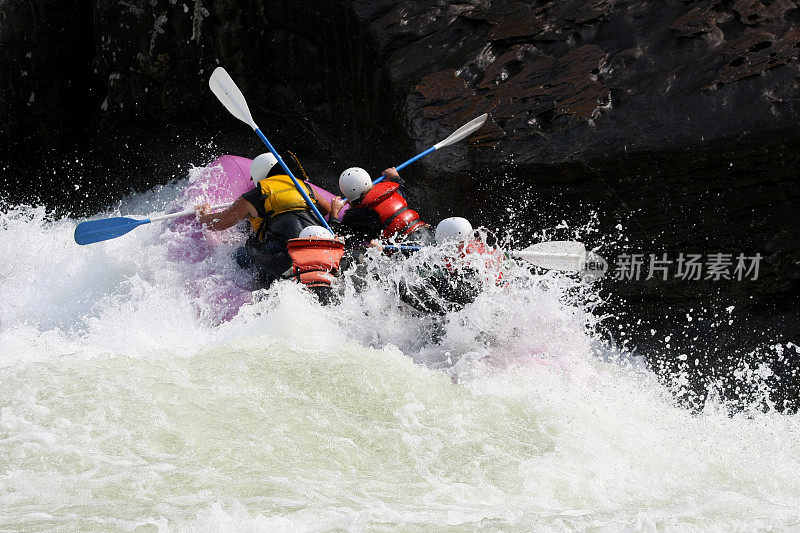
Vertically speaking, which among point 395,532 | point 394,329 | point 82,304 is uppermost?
point 82,304

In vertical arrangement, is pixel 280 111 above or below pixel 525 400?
above

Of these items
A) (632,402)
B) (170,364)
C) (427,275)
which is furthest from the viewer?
(427,275)

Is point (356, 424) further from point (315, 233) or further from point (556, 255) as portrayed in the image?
point (556, 255)

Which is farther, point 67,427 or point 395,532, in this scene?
point 67,427

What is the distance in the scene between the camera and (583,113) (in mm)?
4828

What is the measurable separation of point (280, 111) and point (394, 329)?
280cm

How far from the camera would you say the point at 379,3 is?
5484 millimetres

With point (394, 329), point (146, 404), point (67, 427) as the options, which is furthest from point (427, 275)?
point (67, 427)

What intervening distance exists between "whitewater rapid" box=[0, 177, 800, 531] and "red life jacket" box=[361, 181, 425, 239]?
0.64 meters

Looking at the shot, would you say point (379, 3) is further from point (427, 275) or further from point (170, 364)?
point (170, 364)

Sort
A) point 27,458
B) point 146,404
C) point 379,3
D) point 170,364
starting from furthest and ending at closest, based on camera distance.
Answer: point 379,3, point 170,364, point 146,404, point 27,458

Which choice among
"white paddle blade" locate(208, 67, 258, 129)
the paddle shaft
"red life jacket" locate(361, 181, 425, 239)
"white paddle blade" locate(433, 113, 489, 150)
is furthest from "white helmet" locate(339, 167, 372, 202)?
"white paddle blade" locate(208, 67, 258, 129)

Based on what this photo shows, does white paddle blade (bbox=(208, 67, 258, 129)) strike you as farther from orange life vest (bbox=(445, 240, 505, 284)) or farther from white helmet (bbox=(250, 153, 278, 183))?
orange life vest (bbox=(445, 240, 505, 284))

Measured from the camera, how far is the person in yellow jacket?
15.6ft
